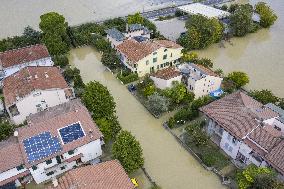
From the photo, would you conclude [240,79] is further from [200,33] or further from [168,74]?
[200,33]

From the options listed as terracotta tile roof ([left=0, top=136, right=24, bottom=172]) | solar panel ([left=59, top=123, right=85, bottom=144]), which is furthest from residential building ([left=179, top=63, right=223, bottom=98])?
terracotta tile roof ([left=0, top=136, right=24, bottom=172])

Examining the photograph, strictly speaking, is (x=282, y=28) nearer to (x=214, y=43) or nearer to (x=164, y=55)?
(x=214, y=43)

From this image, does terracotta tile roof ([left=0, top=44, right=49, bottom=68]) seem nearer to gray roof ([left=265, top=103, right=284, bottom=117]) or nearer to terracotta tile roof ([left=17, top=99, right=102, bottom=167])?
terracotta tile roof ([left=17, top=99, right=102, bottom=167])

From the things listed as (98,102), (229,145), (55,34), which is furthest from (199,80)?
(55,34)

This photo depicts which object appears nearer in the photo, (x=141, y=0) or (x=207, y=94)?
(x=207, y=94)

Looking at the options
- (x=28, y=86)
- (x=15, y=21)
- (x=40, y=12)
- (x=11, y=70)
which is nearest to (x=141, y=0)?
(x=40, y=12)

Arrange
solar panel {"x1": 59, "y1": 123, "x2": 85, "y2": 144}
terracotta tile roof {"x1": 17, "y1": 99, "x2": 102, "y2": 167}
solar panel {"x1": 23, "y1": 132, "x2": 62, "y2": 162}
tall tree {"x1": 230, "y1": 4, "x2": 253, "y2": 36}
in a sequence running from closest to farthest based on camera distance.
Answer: solar panel {"x1": 23, "y1": 132, "x2": 62, "y2": 162} → terracotta tile roof {"x1": 17, "y1": 99, "x2": 102, "y2": 167} → solar panel {"x1": 59, "y1": 123, "x2": 85, "y2": 144} → tall tree {"x1": 230, "y1": 4, "x2": 253, "y2": 36}
